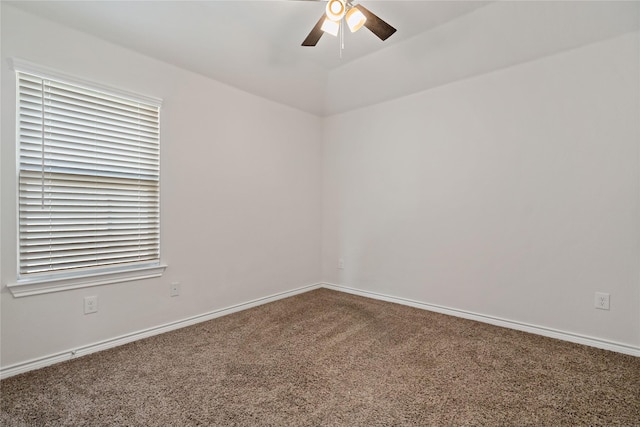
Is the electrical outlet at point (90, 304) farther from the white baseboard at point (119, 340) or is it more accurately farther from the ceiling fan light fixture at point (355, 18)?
the ceiling fan light fixture at point (355, 18)

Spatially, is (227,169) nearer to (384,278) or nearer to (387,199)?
(387,199)

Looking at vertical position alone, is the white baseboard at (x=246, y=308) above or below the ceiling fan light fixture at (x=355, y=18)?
below

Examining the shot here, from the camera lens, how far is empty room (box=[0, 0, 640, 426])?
1899 millimetres

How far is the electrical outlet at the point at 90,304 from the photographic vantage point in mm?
2300

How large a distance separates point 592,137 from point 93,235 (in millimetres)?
3935

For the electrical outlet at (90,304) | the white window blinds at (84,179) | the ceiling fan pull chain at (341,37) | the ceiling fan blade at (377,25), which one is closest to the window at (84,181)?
the white window blinds at (84,179)

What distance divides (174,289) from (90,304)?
0.63 meters

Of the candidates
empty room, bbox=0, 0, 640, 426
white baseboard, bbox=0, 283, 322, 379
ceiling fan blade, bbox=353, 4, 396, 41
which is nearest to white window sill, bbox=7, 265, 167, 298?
empty room, bbox=0, 0, 640, 426

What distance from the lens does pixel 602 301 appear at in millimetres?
2424

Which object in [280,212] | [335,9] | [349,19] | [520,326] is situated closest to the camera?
[335,9]

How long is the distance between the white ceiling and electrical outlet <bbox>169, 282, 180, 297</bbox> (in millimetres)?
1968

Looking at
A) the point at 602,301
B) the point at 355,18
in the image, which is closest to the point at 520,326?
the point at 602,301

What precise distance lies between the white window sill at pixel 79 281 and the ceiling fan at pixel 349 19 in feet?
7.51

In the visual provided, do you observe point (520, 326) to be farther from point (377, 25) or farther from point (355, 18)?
point (355, 18)
